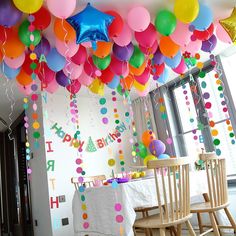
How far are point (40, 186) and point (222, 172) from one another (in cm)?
268

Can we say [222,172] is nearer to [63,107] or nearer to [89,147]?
[89,147]

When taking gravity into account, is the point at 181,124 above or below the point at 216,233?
above

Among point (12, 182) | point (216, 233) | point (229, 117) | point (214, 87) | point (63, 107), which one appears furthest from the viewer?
point (12, 182)

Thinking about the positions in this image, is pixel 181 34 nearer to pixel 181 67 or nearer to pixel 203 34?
pixel 203 34

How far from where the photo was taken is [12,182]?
5.34 m

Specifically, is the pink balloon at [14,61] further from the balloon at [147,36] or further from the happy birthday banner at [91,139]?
the happy birthday banner at [91,139]

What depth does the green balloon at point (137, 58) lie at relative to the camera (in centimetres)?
268

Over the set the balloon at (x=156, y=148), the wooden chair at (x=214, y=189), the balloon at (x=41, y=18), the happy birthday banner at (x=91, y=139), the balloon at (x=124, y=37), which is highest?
the balloon at (x=41, y=18)

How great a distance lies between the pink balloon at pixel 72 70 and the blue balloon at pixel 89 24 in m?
0.64

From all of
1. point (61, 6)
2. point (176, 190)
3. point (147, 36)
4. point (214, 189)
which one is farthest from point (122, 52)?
point (214, 189)

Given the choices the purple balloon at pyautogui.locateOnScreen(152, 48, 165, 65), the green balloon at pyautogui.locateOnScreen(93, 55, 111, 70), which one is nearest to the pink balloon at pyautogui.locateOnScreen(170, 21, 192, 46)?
the purple balloon at pyautogui.locateOnScreen(152, 48, 165, 65)

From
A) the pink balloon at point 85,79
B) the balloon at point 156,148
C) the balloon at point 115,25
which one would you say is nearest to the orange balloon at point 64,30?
the balloon at point 115,25

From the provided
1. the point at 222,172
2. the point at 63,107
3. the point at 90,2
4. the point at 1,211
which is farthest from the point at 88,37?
the point at 1,211

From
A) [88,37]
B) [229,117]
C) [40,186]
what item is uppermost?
[88,37]
